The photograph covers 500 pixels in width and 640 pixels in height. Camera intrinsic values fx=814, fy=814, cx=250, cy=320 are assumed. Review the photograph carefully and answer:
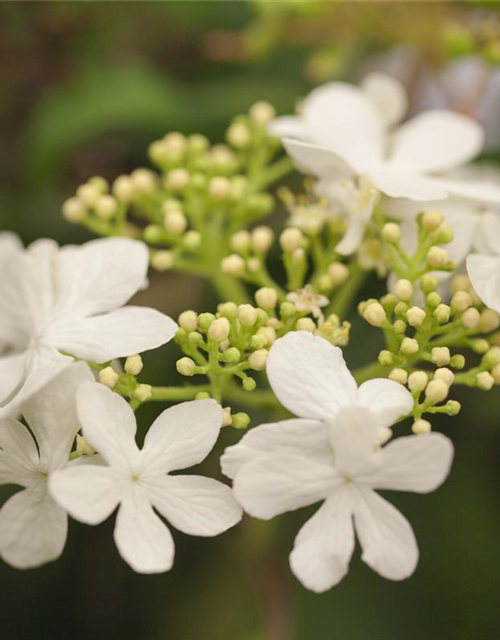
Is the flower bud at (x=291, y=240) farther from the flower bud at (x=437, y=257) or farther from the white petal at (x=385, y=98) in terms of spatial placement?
the white petal at (x=385, y=98)

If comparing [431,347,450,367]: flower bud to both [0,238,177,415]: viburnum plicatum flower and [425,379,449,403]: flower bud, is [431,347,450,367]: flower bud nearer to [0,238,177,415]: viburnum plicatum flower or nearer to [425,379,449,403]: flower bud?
[425,379,449,403]: flower bud

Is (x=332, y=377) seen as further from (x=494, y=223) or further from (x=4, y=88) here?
(x=4, y=88)

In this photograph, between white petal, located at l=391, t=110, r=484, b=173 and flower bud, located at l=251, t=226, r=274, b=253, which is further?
white petal, located at l=391, t=110, r=484, b=173

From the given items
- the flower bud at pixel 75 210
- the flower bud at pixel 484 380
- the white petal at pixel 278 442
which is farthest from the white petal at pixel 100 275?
the flower bud at pixel 484 380

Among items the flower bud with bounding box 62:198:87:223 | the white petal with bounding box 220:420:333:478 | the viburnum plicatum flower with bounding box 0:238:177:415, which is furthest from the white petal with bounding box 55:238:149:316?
the white petal with bounding box 220:420:333:478

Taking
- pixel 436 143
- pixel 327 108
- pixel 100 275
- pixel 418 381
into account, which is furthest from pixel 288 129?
pixel 418 381

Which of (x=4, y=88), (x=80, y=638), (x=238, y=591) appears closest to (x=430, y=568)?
(x=238, y=591)
